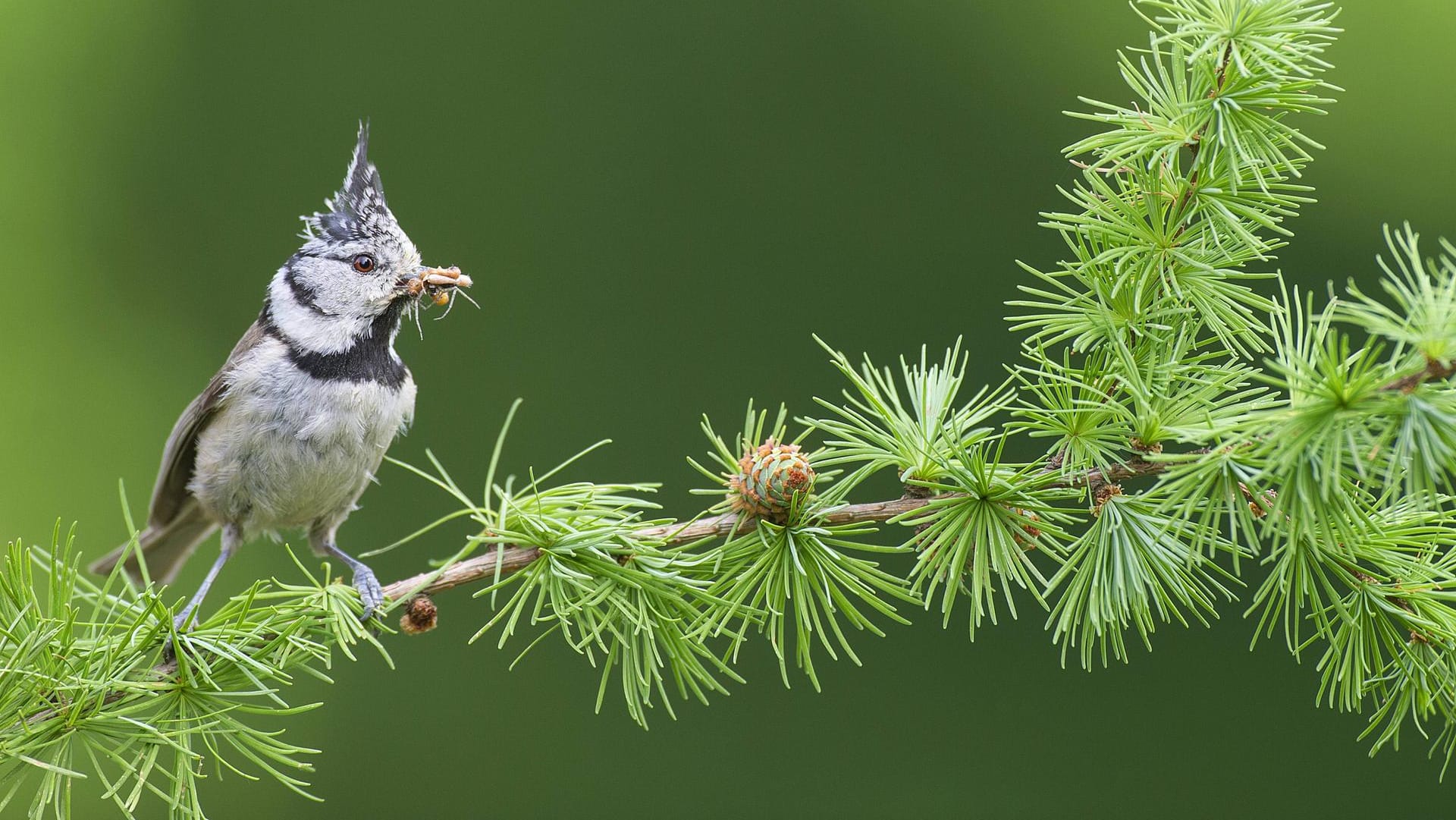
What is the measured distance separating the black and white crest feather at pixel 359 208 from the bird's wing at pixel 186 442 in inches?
7.4

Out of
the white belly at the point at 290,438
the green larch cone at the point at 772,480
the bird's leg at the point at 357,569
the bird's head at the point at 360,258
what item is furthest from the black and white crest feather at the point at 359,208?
the green larch cone at the point at 772,480

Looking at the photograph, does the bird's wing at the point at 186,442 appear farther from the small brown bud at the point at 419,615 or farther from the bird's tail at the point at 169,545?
the small brown bud at the point at 419,615

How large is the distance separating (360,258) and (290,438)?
0.86ft

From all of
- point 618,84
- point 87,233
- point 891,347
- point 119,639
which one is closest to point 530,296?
point 618,84

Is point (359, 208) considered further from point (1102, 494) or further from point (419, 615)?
point (1102, 494)

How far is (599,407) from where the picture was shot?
303 cm

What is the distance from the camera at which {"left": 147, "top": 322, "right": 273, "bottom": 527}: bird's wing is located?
1.73 metres

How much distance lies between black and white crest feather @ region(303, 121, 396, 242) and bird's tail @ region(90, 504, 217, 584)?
0.49m

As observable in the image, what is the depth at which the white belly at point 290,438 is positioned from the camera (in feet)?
5.45

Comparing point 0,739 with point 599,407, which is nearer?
point 0,739

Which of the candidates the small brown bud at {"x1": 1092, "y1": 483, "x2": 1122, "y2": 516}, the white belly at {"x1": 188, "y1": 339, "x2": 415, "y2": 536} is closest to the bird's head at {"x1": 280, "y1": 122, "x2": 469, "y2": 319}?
the white belly at {"x1": 188, "y1": 339, "x2": 415, "y2": 536}

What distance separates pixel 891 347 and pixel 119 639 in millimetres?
2023

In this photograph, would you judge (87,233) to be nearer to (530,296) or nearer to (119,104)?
(119,104)

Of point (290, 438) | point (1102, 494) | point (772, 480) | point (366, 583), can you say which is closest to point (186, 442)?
point (290, 438)
